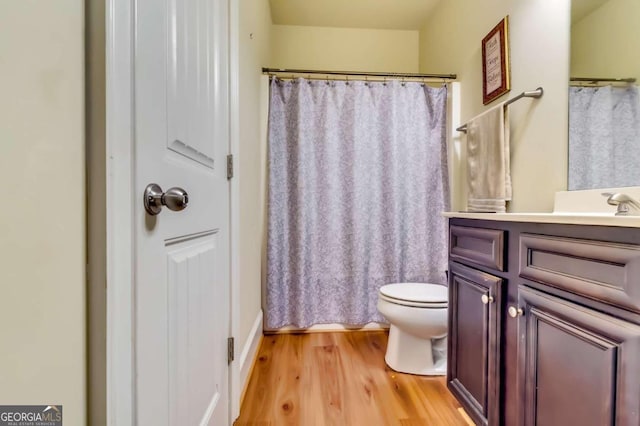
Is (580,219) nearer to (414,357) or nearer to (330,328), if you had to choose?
(414,357)

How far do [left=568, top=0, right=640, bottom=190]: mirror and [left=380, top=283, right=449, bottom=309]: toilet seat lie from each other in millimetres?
778

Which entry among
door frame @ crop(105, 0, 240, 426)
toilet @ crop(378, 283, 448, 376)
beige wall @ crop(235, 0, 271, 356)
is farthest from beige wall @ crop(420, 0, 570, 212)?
door frame @ crop(105, 0, 240, 426)

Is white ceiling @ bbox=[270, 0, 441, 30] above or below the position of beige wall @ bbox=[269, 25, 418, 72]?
above

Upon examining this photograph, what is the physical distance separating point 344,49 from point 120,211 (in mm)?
2663

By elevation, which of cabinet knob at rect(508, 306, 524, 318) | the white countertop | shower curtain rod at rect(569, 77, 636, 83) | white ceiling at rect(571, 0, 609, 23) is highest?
white ceiling at rect(571, 0, 609, 23)

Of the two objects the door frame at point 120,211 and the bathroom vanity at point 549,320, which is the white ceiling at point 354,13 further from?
the door frame at point 120,211

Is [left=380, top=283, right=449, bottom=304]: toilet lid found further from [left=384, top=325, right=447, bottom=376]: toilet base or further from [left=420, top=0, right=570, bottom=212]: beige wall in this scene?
[left=420, top=0, right=570, bottom=212]: beige wall

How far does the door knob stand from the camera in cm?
50

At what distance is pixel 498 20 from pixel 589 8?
568 millimetres

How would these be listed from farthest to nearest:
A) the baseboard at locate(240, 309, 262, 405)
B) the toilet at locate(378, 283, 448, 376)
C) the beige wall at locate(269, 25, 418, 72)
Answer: the beige wall at locate(269, 25, 418, 72)
the toilet at locate(378, 283, 448, 376)
the baseboard at locate(240, 309, 262, 405)

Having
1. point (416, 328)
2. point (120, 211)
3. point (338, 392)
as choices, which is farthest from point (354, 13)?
point (338, 392)

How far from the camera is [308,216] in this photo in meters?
1.97
